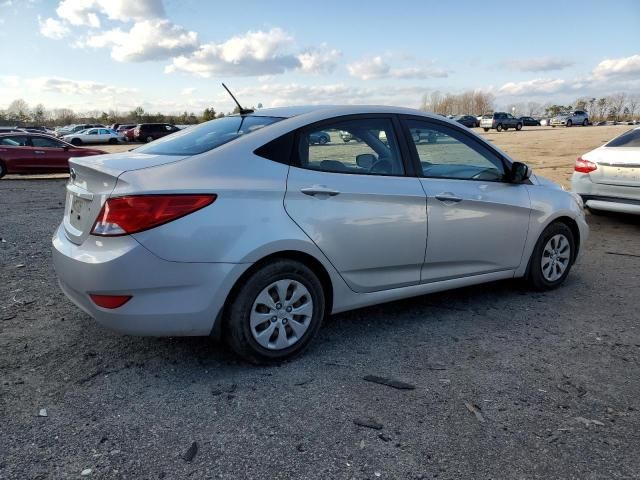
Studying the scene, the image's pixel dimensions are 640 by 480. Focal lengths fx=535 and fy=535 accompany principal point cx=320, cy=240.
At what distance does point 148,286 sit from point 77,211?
0.81 metres

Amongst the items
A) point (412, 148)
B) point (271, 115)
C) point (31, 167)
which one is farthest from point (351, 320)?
point (31, 167)

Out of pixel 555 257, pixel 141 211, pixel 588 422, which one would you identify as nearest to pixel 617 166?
pixel 555 257

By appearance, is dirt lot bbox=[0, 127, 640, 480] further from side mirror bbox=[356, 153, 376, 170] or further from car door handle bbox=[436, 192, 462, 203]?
side mirror bbox=[356, 153, 376, 170]

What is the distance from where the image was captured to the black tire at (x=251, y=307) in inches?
126

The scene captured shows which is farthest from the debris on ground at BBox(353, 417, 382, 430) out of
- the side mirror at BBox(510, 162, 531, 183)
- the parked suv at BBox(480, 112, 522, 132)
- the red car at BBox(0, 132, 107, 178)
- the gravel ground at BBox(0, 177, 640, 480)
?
the parked suv at BBox(480, 112, 522, 132)

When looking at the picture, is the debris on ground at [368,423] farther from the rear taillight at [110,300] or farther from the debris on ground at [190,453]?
the rear taillight at [110,300]

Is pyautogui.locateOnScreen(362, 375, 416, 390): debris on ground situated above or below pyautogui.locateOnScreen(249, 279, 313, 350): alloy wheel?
below

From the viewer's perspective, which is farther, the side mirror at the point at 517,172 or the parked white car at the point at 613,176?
the parked white car at the point at 613,176

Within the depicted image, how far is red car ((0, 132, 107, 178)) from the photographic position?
1562cm

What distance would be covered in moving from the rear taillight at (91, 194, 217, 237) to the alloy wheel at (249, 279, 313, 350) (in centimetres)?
71

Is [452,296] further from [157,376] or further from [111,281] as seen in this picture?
[111,281]

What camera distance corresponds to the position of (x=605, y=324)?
4.17m

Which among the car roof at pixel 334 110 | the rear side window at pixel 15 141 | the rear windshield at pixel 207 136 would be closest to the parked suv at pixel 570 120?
the rear side window at pixel 15 141

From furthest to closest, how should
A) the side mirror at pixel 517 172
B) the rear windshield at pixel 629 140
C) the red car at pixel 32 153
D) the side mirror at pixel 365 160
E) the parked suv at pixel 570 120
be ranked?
1. the parked suv at pixel 570 120
2. the red car at pixel 32 153
3. the rear windshield at pixel 629 140
4. the side mirror at pixel 517 172
5. the side mirror at pixel 365 160
